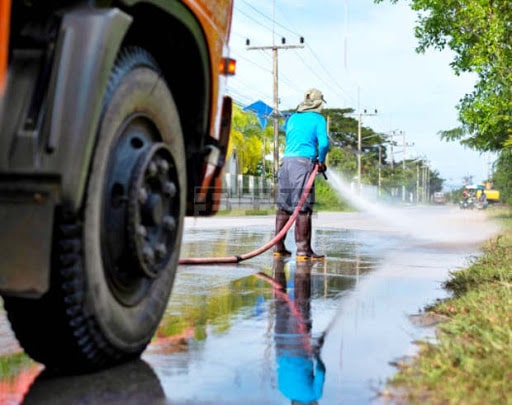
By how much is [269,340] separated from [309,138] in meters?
4.72

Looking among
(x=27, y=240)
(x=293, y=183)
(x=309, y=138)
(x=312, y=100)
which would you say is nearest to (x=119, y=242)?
(x=27, y=240)

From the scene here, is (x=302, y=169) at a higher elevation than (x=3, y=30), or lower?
lower

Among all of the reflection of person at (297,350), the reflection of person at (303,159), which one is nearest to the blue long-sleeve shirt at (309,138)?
the reflection of person at (303,159)

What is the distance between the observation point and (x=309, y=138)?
8.42 meters

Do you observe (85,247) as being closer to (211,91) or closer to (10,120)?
(10,120)

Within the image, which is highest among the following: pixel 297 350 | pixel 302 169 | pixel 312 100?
pixel 312 100

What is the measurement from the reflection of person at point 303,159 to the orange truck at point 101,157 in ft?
14.7

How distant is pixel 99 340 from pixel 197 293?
8.83 ft

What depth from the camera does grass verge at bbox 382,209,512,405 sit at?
2.79 meters

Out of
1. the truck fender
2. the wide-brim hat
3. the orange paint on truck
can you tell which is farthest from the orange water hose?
the orange paint on truck

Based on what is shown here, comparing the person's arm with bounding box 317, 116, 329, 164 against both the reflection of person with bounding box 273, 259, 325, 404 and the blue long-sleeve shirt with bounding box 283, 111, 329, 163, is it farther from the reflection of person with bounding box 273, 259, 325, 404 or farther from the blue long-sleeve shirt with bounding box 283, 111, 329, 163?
the reflection of person with bounding box 273, 259, 325, 404

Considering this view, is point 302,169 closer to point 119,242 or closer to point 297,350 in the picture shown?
point 297,350

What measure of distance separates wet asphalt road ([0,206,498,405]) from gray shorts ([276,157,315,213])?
2.85 feet

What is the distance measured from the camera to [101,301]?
279 centimetres
